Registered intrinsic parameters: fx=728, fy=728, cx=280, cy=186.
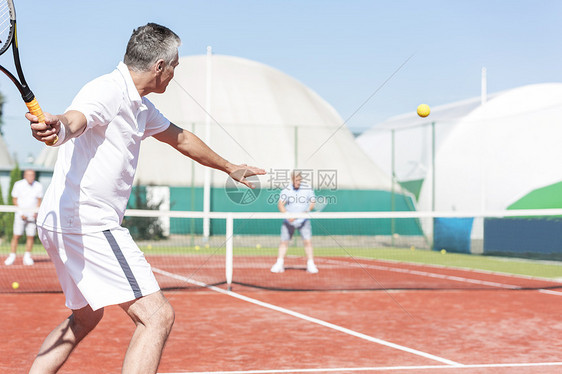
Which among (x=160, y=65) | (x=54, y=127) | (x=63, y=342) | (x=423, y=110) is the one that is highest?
(x=423, y=110)

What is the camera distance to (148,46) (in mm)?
3168

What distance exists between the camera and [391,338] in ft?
19.8

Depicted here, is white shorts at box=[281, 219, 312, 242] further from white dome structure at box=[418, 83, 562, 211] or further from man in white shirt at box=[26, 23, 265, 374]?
man in white shirt at box=[26, 23, 265, 374]

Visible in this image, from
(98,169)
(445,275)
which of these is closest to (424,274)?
(445,275)

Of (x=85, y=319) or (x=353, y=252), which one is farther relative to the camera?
(x=353, y=252)

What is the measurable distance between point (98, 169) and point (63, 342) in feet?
2.96

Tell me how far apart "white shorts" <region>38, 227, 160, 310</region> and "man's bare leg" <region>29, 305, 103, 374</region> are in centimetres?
36

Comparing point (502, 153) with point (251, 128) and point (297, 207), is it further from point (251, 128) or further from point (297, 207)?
point (251, 128)

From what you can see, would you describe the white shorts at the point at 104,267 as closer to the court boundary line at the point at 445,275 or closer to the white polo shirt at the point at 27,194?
the court boundary line at the point at 445,275

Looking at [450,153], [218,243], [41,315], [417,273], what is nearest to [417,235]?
[450,153]

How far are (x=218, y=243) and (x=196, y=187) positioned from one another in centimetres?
517

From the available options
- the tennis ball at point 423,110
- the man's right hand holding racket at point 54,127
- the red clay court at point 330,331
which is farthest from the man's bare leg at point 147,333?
the tennis ball at point 423,110

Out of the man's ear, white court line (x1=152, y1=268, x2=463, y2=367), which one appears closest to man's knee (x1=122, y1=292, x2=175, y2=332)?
the man's ear

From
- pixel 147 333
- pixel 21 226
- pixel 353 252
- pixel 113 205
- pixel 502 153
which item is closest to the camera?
pixel 147 333
